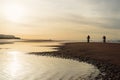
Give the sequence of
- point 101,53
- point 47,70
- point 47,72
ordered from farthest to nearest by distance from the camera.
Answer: point 101,53
point 47,70
point 47,72

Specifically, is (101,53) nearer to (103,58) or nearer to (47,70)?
(103,58)

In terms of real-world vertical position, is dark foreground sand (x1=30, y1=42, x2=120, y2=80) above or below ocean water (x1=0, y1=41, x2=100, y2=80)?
above

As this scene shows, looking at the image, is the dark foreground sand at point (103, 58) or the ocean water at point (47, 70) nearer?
the ocean water at point (47, 70)

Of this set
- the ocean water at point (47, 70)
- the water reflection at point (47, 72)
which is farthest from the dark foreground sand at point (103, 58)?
the water reflection at point (47, 72)

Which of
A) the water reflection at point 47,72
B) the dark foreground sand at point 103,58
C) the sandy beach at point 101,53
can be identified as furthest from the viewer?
the sandy beach at point 101,53

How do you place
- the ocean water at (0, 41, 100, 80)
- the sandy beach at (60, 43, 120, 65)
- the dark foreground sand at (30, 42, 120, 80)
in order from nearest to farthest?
the ocean water at (0, 41, 100, 80) → the dark foreground sand at (30, 42, 120, 80) → the sandy beach at (60, 43, 120, 65)

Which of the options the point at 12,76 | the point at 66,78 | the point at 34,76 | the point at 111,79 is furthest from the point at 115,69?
the point at 12,76

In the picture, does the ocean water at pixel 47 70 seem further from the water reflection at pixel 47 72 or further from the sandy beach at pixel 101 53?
the sandy beach at pixel 101 53

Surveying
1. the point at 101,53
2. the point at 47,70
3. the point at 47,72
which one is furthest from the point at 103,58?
the point at 47,72

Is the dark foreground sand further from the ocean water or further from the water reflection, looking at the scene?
the water reflection

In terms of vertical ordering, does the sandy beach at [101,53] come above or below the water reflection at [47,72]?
above

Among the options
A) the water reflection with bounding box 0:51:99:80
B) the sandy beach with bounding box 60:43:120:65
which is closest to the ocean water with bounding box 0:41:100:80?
the water reflection with bounding box 0:51:99:80

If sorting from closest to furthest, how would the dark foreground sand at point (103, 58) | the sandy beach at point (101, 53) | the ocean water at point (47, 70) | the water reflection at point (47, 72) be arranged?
the water reflection at point (47, 72)
the ocean water at point (47, 70)
the dark foreground sand at point (103, 58)
the sandy beach at point (101, 53)

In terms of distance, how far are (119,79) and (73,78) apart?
3.39 metres
